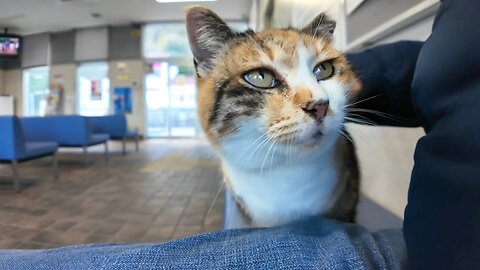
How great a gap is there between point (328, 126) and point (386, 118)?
28 centimetres

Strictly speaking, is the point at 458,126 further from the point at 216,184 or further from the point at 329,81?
the point at 216,184

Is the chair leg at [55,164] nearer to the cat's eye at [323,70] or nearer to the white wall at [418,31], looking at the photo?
the cat's eye at [323,70]

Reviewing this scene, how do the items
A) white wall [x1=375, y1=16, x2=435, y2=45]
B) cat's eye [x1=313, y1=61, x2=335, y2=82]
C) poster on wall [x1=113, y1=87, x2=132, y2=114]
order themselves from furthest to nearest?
1. poster on wall [x1=113, y1=87, x2=132, y2=114]
2. white wall [x1=375, y1=16, x2=435, y2=45]
3. cat's eye [x1=313, y1=61, x2=335, y2=82]

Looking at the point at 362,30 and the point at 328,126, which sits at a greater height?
the point at 362,30

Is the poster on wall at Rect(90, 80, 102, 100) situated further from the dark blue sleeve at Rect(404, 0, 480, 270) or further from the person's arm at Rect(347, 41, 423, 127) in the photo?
the dark blue sleeve at Rect(404, 0, 480, 270)

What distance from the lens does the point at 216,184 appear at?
36.9 inches

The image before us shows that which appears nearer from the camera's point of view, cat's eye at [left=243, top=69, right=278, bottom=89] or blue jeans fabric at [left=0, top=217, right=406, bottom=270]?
blue jeans fabric at [left=0, top=217, right=406, bottom=270]

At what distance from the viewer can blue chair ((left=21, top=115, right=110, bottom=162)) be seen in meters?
0.63

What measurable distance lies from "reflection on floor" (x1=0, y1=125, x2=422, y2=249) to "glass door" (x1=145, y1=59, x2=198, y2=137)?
69 millimetres

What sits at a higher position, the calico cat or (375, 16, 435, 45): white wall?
(375, 16, 435, 45): white wall

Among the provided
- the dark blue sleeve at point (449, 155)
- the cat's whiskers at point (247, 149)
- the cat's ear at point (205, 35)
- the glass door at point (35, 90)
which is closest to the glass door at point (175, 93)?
the cat's ear at point (205, 35)

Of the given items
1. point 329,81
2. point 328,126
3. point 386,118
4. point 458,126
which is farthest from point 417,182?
point 386,118

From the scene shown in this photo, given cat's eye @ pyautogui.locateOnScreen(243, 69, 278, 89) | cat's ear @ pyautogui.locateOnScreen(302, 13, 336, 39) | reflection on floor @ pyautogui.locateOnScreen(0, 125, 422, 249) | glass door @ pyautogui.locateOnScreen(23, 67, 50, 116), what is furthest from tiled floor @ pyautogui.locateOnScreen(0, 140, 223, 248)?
cat's ear @ pyautogui.locateOnScreen(302, 13, 336, 39)

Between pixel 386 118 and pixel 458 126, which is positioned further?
pixel 386 118
